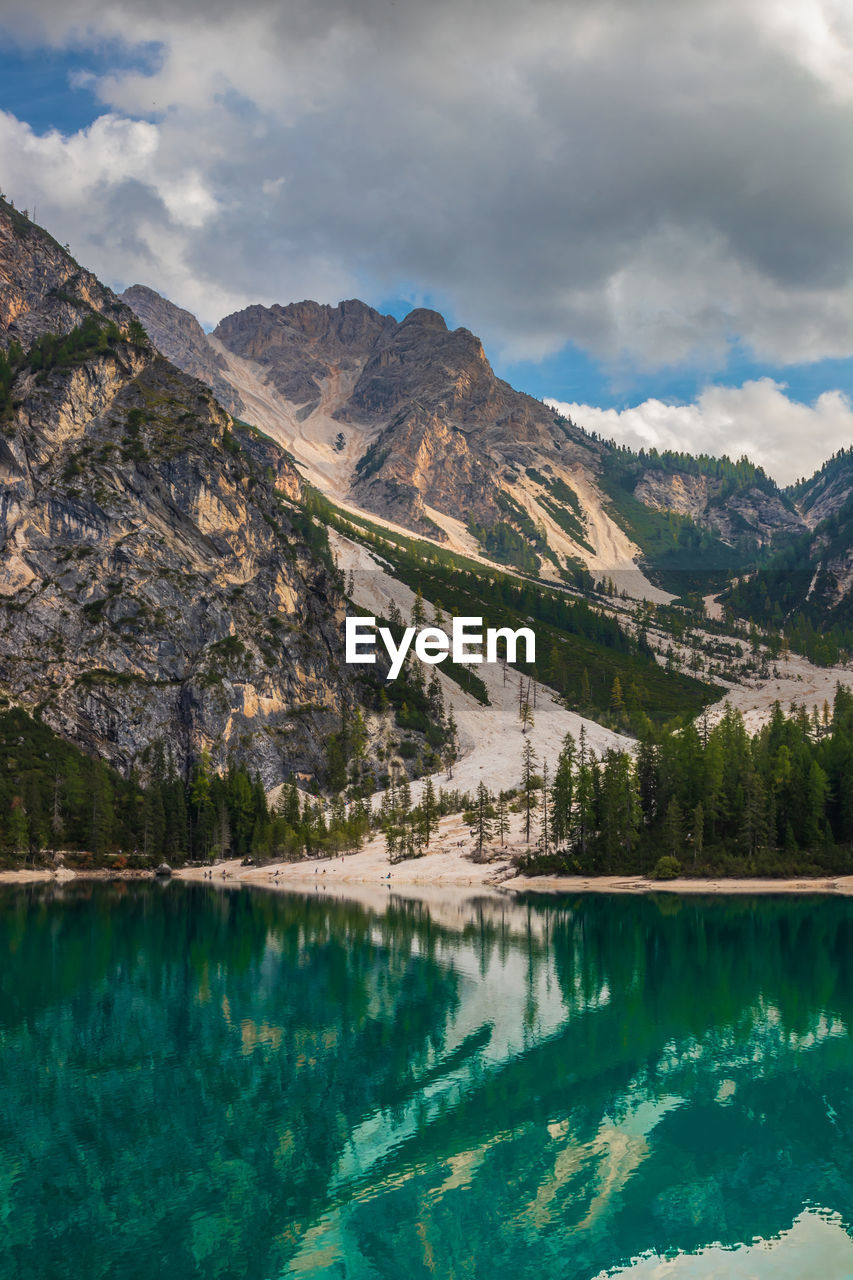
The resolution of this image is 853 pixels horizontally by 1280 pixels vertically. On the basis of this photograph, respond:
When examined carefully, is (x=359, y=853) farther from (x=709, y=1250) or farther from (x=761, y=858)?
(x=709, y=1250)

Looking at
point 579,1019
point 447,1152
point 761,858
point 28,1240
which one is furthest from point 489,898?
point 28,1240

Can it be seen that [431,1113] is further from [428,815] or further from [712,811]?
[428,815]

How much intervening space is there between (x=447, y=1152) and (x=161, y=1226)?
433 inches

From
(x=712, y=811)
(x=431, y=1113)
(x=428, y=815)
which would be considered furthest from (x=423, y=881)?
(x=431, y=1113)

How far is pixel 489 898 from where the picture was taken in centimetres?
12400

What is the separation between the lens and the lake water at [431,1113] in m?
26.2

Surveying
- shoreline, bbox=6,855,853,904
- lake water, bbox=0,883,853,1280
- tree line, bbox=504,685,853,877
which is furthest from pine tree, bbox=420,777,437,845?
lake water, bbox=0,883,853,1280

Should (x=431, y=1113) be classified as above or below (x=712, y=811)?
below

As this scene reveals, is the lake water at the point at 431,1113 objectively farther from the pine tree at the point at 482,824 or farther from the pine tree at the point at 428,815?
the pine tree at the point at 428,815

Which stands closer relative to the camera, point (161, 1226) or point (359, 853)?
point (161, 1226)

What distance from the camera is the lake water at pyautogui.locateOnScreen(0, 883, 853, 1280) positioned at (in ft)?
86.0

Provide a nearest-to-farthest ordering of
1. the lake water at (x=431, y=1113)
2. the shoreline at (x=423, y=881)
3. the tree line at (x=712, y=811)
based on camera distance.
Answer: the lake water at (x=431, y=1113)
the shoreline at (x=423, y=881)
the tree line at (x=712, y=811)

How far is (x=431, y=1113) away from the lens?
37188 mm

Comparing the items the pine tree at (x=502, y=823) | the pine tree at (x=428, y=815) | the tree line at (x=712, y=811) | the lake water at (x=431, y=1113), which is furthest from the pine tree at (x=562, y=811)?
the lake water at (x=431, y=1113)
